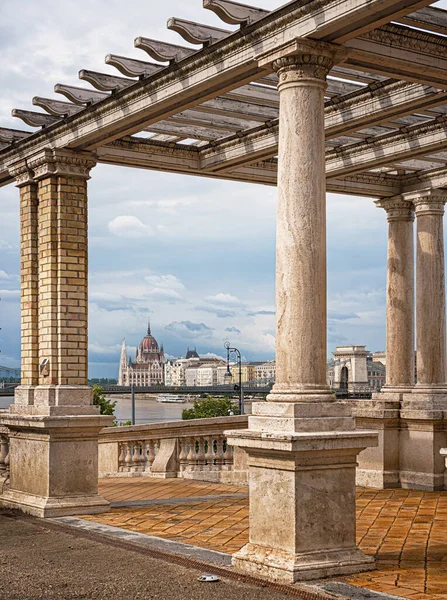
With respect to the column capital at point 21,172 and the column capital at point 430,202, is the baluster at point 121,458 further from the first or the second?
the column capital at point 430,202

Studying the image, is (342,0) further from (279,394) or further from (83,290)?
(83,290)

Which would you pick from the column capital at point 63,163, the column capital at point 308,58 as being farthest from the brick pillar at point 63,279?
the column capital at point 308,58

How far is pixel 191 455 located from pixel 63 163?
587 centimetres

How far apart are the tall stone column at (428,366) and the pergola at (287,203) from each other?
0.08 ft

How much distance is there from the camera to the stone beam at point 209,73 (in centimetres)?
821

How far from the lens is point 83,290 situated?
43.2ft

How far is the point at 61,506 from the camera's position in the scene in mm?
12297

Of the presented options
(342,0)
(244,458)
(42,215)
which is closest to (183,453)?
(244,458)

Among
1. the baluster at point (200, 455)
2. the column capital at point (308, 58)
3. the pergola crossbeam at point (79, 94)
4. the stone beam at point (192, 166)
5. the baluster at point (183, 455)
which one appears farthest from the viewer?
the baluster at point (183, 455)

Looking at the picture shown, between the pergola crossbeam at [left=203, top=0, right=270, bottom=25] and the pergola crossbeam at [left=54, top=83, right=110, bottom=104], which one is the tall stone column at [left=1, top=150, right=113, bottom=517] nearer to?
the pergola crossbeam at [left=54, top=83, right=110, bottom=104]

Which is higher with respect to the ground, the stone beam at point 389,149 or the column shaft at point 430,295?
the stone beam at point 389,149

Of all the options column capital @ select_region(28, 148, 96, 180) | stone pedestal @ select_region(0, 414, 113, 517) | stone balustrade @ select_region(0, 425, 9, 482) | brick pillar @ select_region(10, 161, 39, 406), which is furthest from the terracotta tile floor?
column capital @ select_region(28, 148, 96, 180)

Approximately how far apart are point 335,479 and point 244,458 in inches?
288

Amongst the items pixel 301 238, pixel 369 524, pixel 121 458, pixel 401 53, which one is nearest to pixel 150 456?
pixel 121 458
